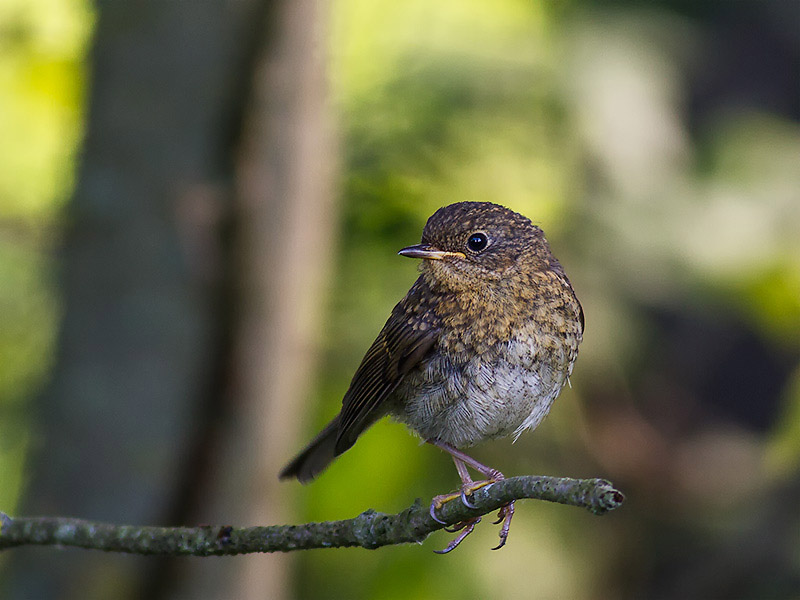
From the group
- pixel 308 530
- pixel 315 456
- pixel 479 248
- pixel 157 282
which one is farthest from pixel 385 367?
pixel 157 282

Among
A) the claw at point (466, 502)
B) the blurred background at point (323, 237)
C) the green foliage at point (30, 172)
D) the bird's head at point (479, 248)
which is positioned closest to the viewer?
the claw at point (466, 502)

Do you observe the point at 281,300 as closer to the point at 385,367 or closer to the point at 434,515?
the point at 385,367

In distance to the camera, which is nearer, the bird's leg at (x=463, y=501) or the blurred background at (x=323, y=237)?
the bird's leg at (x=463, y=501)

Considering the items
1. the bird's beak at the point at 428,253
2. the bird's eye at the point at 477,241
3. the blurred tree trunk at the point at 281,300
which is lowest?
the blurred tree trunk at the point at 281,300

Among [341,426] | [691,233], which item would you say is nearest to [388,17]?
[691,233]

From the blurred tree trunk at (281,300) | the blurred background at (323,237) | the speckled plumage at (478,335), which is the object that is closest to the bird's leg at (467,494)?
the speckled plumage at (478,335)

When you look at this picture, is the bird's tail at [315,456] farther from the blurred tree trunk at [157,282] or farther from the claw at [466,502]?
the blurred tree trunk at [157,282]

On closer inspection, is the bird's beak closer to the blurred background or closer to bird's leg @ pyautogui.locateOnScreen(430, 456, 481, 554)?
bird's leg @ pyautogui.locateOnScreen(430, 456, 481, 554)

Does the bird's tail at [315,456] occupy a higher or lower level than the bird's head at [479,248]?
lower
